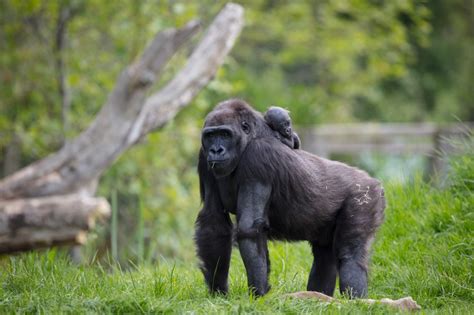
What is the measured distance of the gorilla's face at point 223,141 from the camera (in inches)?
193

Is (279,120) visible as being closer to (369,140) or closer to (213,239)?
(213,239)

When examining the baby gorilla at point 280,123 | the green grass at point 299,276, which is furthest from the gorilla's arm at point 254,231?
the baby gorilla at point 280,123

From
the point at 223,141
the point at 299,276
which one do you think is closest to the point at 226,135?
the point at 223,141

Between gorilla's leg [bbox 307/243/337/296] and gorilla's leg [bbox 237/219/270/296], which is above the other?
gorilla's leg [bbox 237/219/270/296]

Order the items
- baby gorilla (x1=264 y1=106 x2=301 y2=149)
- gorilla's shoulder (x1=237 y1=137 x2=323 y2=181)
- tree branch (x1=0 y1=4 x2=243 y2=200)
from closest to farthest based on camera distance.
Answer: gorilla's shoulder (x1=237 y1=137 x2=323 y2=181), baby gorilla (x1=264 y1=106 x2=301 y2=149), tree branch (x1=0 y1=4 x2=243 y2=200)

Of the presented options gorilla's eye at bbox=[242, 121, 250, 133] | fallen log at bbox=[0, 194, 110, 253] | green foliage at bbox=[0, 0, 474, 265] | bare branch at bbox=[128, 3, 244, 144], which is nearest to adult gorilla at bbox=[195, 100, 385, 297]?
gorilla's eye at bbox=[242, 121, 250, 133]

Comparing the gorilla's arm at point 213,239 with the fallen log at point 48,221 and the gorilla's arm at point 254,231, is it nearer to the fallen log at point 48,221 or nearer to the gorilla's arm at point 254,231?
the gorilla's arm at point 254,231

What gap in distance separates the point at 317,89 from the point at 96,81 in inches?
282

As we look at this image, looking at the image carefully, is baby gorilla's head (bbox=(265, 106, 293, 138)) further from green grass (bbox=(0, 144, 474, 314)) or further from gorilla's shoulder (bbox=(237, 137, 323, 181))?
green grass (bbox=(0, 144, 474, 314))

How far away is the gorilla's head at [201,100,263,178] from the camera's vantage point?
16.1ft

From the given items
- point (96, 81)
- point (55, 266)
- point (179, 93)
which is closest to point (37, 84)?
point (96, 81)

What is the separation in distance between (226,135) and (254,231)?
0.71 meters

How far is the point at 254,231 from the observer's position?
4859 mm

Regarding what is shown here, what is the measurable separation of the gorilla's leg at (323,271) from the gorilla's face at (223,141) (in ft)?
3.56
